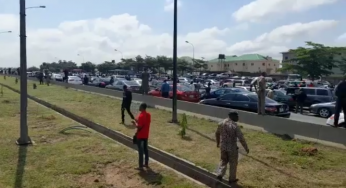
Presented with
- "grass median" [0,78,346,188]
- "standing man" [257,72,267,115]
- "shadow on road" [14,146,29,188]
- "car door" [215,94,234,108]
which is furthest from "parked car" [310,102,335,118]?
"shadow on road" [14,146,29,188]

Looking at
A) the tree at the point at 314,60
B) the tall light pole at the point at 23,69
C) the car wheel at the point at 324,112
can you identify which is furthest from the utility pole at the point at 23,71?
the tree at the point at 314,60

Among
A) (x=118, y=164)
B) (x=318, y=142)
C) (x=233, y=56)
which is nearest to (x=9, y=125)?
(x=118, y=164)

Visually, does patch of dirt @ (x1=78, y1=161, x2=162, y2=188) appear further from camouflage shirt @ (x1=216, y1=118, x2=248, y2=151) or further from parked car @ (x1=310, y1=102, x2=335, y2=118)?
parked car @ (x1=310, y1=102, x2=335, y2=118)

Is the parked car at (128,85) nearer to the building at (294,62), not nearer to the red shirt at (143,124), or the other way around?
the red shirt at (143,124)

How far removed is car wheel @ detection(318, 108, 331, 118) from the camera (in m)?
20.9

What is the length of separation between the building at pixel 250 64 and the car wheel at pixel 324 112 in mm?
99339

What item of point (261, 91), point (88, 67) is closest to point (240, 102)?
point (261, 91)

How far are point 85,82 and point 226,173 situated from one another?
140 ft

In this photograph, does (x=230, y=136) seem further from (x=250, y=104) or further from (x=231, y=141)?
(x=250, y=104)

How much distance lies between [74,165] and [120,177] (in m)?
1.37

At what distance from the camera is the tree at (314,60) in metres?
61.1

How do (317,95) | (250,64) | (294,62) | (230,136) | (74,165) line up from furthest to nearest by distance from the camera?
(250,64)
(294,62)
(317,95)
(74,165)
(230,136)

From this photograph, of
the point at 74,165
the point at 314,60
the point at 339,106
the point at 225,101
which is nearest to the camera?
the point at 74,165

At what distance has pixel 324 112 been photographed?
834 inches
